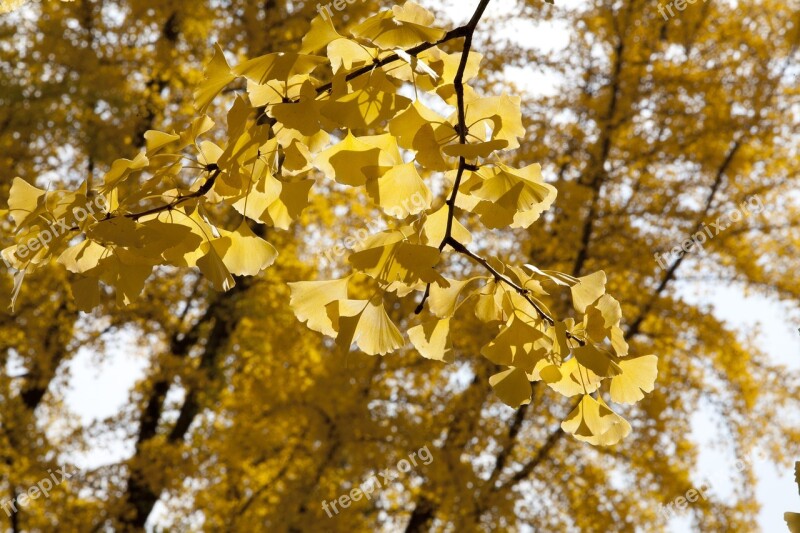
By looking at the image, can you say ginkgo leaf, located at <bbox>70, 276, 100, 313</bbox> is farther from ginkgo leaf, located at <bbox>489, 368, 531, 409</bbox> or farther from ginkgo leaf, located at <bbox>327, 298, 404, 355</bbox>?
ginkgo leaf, located at <bbox>489, 368, 531, 409</bbox>

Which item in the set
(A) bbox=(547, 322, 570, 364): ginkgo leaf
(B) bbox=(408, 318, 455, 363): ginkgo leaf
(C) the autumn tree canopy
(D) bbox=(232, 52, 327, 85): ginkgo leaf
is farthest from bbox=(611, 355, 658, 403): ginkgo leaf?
(C) the autumn tree canopy

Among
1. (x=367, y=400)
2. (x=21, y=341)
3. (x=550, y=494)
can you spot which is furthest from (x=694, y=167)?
(x=21, y=341)

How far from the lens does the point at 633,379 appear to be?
3.37 ft

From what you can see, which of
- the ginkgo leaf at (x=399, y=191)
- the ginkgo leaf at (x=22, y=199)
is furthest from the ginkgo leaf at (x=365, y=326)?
the ginkgo leaf at (x=22, y=199)

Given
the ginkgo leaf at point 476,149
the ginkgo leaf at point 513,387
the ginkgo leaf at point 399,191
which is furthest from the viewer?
the ginkgo leaf at point 513,387

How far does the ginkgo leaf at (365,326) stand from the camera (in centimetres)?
90

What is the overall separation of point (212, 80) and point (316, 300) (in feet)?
1.03

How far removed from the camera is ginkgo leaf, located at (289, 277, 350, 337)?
0.98m

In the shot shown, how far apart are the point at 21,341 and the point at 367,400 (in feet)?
7.89

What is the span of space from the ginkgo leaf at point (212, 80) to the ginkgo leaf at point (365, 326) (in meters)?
0.30

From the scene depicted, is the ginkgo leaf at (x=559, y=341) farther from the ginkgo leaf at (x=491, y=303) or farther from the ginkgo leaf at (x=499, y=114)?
the ginkgo leaf at (x=499, y=114)

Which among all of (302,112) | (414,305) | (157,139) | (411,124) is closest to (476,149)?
(411,124)

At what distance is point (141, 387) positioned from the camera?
18.6 feet

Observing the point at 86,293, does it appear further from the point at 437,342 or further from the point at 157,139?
the point at 437,342
